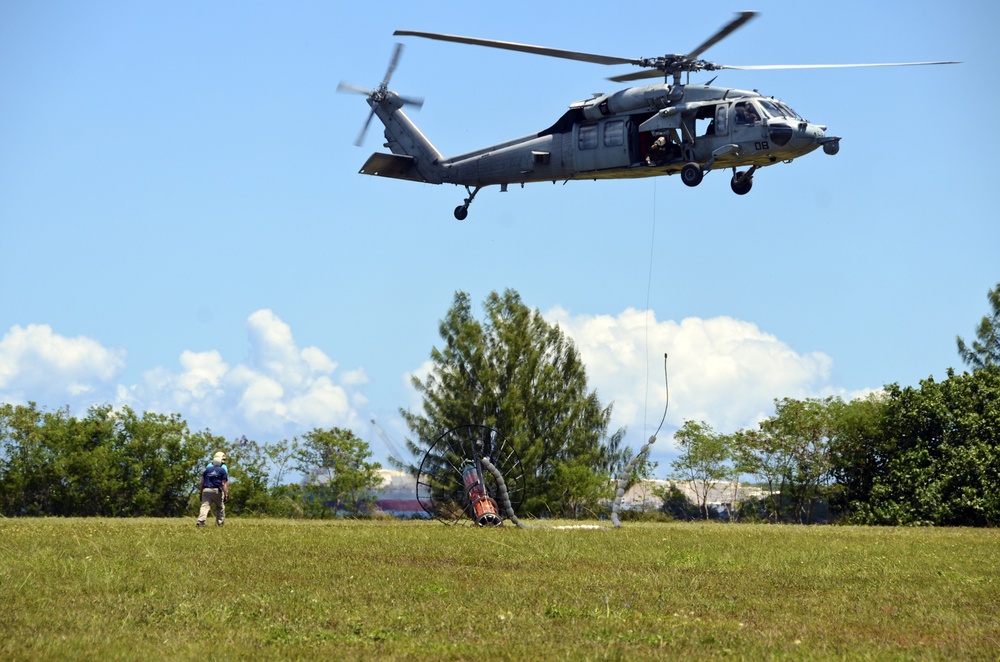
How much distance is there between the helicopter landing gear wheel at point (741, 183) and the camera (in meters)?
31.5

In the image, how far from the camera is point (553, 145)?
111 feet

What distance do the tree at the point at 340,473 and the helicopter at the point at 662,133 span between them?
25.3 m

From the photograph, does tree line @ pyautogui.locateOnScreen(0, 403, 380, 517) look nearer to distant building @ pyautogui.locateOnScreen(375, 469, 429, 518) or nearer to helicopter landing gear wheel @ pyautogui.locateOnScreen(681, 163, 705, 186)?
distant building @ pyautogui.locateOnScreen(375, 469, 429, 518)

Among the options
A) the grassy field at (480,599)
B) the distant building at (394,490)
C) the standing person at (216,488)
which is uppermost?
the distant building at (394,490)

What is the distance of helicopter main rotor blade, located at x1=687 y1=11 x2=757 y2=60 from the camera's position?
2698 centimetres

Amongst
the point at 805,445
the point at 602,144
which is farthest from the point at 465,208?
the point at 805,445

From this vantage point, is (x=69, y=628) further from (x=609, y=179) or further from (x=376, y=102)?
(x=376, y=102)

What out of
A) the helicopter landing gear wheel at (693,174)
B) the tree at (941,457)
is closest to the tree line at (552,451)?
the tree at (941,457)

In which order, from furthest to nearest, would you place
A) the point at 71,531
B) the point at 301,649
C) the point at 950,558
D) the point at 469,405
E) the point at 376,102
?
1. the point at 469,405
2. the point at 376,102
3. the point at 71,531
4. the point at 950,558
5. the point at 301,649

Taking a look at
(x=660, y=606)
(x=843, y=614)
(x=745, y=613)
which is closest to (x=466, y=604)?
(x=660, y=606)

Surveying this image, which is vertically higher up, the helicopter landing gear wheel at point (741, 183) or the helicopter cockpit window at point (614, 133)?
→ the helicopter cockpit window at point (614, 133)

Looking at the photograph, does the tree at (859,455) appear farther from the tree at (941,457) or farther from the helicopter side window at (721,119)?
the helicopter side window at (721,119)

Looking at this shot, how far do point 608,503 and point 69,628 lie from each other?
47714 mm

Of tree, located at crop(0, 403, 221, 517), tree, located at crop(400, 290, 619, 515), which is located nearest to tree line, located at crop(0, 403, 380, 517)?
tree, located at crop(0, 403, 221, 517)
